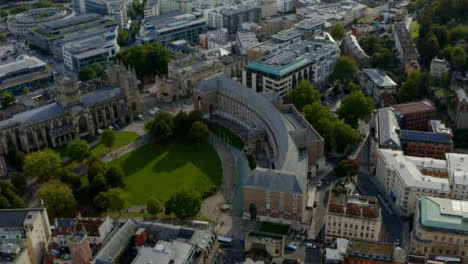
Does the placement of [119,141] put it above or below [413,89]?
below

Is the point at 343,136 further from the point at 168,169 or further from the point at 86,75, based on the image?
the point at 86,75

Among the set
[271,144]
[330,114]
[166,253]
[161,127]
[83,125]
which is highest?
[330,114]

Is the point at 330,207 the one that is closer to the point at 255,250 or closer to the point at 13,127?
the point at 255,250

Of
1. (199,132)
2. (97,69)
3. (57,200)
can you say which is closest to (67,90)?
(199,132)

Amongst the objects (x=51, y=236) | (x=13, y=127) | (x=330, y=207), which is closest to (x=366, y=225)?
(x=330, y=207)

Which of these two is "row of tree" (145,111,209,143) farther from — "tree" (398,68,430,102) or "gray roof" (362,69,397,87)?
"tree" (398,68,430,102)

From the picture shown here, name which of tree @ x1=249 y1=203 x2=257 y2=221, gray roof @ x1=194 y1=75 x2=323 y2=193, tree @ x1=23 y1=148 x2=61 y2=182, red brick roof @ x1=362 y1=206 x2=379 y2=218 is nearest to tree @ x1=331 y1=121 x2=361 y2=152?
gray roof @ x1=194 y1=75 x2=323 y2=193
